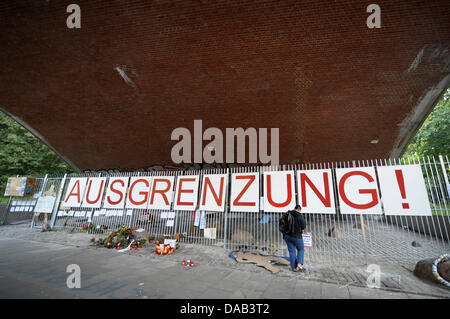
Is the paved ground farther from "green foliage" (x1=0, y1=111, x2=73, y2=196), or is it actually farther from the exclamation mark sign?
"green foliage" (x1=0, y1=111, x2=73, y2=196)

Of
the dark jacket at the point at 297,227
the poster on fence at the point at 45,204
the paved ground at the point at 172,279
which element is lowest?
the paved ground at the point at 172,279

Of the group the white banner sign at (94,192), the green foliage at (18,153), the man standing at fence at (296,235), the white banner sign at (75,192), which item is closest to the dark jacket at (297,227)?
the man standing at fence at (296,235)

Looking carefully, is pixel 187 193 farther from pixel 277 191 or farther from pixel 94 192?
pixel 94 192

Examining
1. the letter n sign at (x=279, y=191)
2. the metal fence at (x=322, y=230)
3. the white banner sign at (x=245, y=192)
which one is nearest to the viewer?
the metal fence at (x=322, y=230)

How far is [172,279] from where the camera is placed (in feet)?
13.5

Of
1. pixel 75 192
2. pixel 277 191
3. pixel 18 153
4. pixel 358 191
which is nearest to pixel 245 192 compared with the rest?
pixel 277 191

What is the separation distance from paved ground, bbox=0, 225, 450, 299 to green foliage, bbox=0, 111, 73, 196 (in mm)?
16242

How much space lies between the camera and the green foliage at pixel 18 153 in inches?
640

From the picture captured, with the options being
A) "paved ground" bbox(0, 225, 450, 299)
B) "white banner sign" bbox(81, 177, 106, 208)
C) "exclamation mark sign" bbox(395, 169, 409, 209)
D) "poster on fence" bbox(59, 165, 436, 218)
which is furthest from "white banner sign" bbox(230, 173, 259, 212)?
"white banner sign" bbox(81, 177, 106, 208)

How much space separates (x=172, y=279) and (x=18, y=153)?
22599mm

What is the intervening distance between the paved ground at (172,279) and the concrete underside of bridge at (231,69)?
7.34 m

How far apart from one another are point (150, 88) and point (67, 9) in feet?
12.3

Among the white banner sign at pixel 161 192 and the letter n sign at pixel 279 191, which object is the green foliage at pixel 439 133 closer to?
the letter n sign at pixel 279 191
